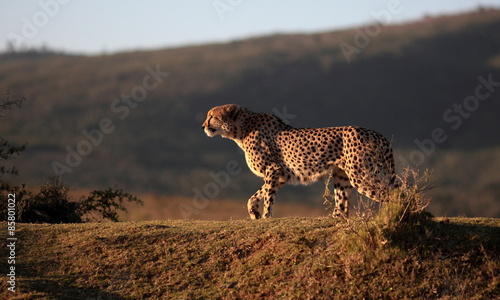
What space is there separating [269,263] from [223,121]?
356cm

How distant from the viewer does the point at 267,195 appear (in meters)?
11.0

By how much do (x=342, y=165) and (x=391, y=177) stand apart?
0.74 meters

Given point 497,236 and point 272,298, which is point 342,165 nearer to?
point 497,236

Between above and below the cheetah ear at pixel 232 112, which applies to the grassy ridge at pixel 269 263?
below

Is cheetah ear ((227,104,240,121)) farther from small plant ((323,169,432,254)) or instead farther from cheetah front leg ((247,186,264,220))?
small plant ((323,169,432,254))

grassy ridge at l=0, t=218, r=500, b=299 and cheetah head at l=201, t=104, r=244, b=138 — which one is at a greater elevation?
cheetah head at l=201, t=104, r=244, b=138

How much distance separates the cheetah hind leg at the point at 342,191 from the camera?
36.0 feet

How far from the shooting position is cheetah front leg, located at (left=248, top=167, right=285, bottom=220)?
35.8 feet

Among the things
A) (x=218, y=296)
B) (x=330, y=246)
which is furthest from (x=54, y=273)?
(x=330, y=246)

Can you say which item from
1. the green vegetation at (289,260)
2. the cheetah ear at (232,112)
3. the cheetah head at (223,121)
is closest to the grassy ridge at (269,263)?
the green vegetation at (289,260)

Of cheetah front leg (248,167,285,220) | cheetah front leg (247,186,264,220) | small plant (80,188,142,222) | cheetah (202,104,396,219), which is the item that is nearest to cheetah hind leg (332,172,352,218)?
cheetah (202,104,396,219)

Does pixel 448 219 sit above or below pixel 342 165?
below

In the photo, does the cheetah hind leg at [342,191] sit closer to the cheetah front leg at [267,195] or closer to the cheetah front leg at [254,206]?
the cheetah front leg at [267,195]

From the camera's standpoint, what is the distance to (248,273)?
8477 mm
